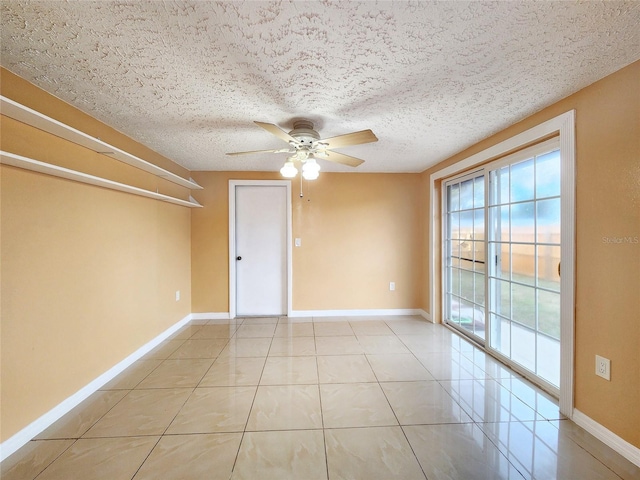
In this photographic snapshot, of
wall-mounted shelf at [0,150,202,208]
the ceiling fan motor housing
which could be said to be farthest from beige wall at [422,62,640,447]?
wall-mounted shelf at [0,150,202,208]

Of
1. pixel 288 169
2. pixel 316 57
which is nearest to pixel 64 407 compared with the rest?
pixel 288 169

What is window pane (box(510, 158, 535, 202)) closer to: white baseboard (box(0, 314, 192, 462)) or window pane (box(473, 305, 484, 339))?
window pane (box(473, 305, 484, 339))

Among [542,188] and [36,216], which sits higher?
[542,188]

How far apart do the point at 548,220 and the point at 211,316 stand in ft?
13.3

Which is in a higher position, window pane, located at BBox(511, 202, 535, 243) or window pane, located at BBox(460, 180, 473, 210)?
window pane, located at BBox(460, 180, 473, 210)

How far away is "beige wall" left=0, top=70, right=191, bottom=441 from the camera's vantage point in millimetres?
1463

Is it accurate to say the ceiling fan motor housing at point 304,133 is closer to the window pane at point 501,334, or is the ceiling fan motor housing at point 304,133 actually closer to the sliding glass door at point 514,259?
the sliding glass door at point 514,259

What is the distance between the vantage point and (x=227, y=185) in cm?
375

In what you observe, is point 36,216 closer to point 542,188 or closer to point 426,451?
point 426,451

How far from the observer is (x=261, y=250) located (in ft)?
12.7

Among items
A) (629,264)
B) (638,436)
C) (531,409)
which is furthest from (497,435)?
(629,264)

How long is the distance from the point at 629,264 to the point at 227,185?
396 cm

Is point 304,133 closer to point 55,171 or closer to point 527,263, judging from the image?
point 55,171

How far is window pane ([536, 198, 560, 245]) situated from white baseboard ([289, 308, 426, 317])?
2.16m
